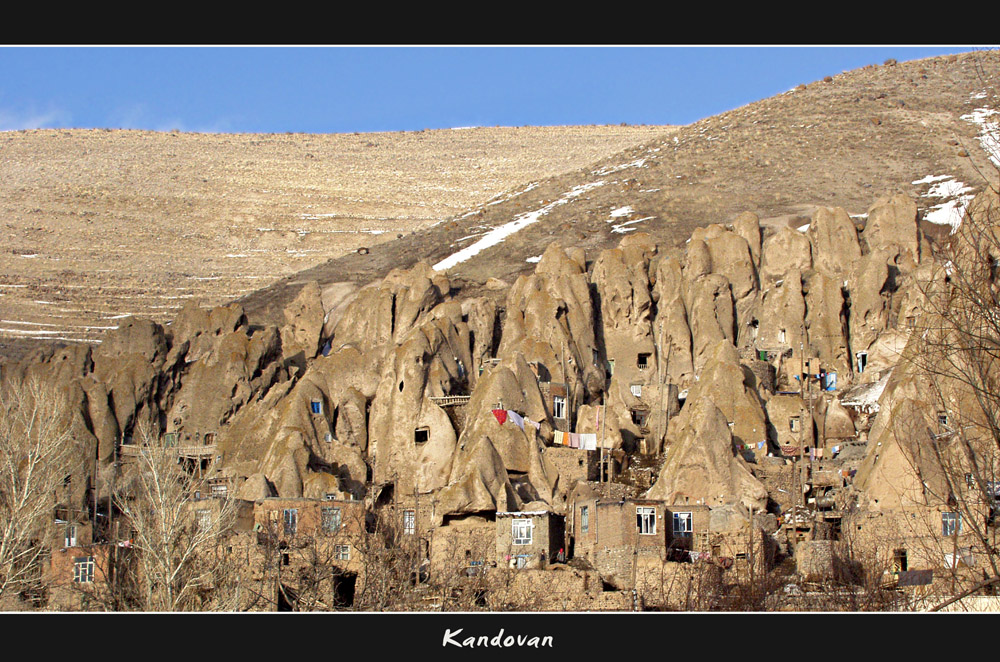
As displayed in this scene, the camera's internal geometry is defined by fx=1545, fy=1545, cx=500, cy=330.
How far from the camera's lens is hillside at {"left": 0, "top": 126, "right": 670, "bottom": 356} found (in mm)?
133900

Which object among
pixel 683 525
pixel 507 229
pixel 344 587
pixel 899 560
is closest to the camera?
pixel 899 560

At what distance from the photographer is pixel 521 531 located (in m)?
49.8

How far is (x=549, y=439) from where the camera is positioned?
200ft

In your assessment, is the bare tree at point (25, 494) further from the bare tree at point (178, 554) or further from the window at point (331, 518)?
the window at point (331, 518)

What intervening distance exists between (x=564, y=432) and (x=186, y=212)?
118063 millimetres

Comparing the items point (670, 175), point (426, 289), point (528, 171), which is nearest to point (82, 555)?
point (426, 289)

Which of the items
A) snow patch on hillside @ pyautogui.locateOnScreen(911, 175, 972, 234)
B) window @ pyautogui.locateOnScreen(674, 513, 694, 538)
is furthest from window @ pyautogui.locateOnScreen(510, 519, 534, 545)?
snow patch on hillside @ pyautogui.locateOnScreen(911, 175, 972, 234)

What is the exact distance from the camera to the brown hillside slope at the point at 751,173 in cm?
9900

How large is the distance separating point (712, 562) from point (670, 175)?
73799mm

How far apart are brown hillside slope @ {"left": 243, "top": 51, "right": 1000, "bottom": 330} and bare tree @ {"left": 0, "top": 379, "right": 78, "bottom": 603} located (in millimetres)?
38926

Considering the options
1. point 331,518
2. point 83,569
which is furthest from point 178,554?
point 331,518

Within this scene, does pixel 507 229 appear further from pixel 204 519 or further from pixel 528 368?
pixel 204 519

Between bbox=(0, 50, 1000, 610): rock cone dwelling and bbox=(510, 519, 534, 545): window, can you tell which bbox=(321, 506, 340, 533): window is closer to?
bbox=(0, 50, 1000, 610): rock cone dwelling

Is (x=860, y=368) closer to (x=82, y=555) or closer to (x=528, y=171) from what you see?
(x=82, y=555)
